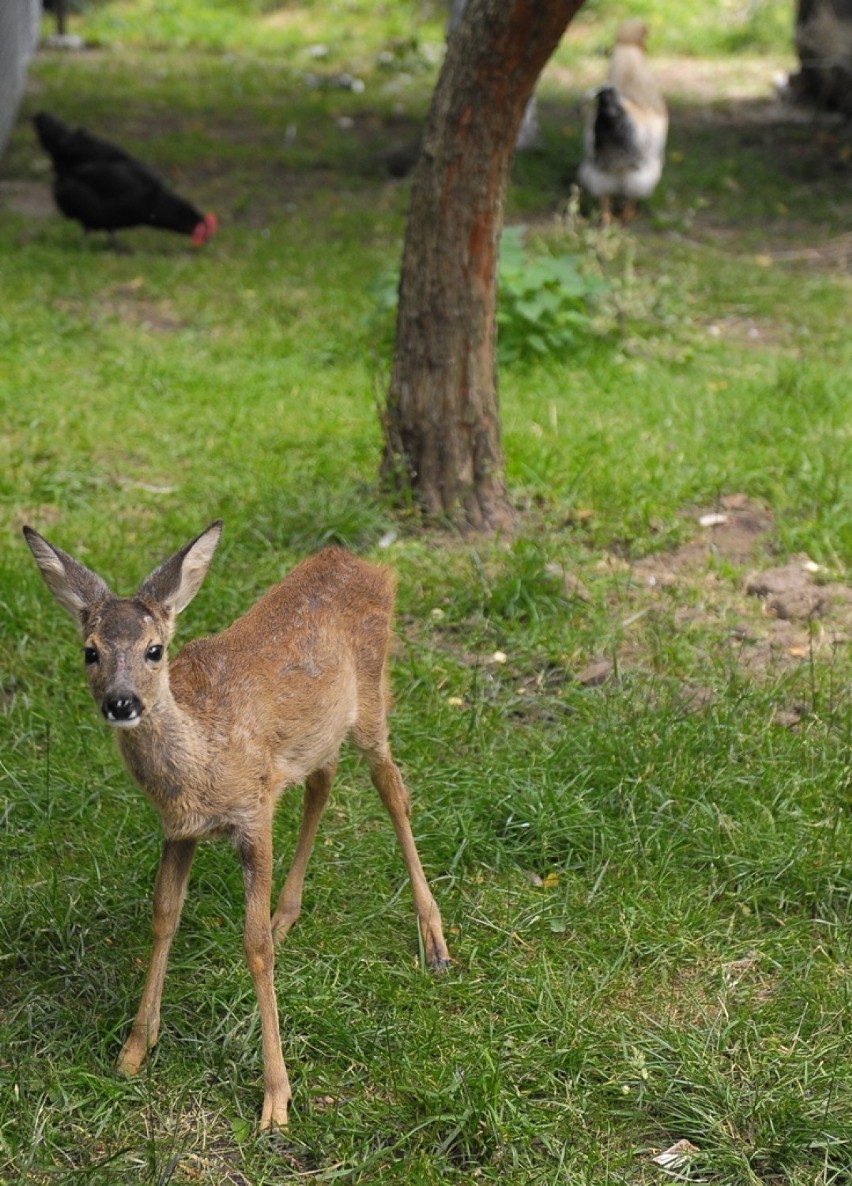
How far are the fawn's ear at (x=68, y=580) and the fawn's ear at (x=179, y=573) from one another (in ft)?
0.35

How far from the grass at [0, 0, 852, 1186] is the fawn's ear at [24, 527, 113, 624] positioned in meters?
0.95

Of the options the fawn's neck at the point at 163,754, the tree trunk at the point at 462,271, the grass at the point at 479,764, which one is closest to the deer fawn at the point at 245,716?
the fawn's neck at the point at 163,754

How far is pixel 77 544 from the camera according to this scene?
5898 millimetres

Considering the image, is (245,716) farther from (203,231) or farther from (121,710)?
(203,231)

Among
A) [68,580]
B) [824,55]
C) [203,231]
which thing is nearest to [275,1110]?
[68,580]

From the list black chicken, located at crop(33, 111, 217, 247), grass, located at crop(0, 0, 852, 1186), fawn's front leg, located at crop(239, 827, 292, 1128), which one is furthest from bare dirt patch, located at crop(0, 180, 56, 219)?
fawn's front leg, located at crop(239, 827, 292, 1128)

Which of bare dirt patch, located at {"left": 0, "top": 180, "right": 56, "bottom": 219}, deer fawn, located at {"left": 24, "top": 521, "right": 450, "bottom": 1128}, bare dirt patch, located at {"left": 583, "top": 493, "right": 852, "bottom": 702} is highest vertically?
deer fawn, located at {"left": 24, "top": 521, "right": 450, "bottom": 1128}

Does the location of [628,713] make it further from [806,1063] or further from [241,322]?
[241,322]

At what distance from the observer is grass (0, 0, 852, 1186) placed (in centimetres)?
332

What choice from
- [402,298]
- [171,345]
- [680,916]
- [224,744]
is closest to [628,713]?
[680,916]

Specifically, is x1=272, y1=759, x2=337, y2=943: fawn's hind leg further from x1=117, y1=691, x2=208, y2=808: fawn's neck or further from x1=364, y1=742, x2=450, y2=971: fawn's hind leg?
x1=117, y1=691, x2=208, y2=808: fawn's neck

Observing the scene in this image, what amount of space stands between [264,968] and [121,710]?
72cm

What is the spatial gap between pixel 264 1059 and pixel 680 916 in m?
1.25

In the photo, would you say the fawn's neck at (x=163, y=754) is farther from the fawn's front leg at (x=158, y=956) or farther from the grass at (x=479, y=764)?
the grass at (x=479, y=764)
